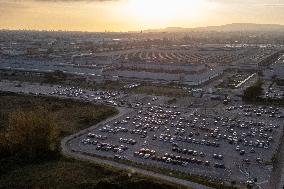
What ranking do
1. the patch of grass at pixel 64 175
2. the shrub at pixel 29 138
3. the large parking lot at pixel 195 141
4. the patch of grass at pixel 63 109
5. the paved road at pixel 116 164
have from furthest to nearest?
the patch of grass at pixel 63 109 < the shrub at pixel 29 138 < the large parking lot at pixel 195 141 < the paved road at pixel 116 164 < the patch of grass at pixel 64 175

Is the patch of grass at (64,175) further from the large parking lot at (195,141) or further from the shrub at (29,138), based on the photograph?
the large parking lot at (195,141)

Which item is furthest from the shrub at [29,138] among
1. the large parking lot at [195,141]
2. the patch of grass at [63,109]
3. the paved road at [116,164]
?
the patch of grass at [63,109]

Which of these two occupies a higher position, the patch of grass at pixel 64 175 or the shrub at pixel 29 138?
the shrub at pixel 29 138

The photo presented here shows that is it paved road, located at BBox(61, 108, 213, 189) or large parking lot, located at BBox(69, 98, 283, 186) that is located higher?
large parking lot, located at BBox(69, 98, 283, 186)

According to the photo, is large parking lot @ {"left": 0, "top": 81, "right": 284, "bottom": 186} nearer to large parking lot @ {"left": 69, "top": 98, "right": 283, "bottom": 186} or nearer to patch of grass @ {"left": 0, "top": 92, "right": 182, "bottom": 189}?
large parking lot @ {"left": 69, "top": 98, "right": 283, "bottom": 186}

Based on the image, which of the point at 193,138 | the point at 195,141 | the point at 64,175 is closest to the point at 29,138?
the point at 64,175

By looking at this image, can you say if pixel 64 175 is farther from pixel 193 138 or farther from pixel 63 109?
pixel 63 109

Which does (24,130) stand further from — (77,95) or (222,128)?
(77,95)

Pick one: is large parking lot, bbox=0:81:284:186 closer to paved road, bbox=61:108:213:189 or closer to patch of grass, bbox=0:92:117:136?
paved road, bbox=61:108:213:189

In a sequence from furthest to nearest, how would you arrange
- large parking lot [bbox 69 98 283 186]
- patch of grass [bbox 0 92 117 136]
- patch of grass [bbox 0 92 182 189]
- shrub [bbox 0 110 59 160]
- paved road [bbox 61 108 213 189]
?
patch of grass [bbox 0 92 117 136], shrub [bbox 0 110 59 160], large parking lot [bbox 69 98 283 186], paved road [bbox 61 108 213 189], patch of grass [bbox 0 92 182 189]

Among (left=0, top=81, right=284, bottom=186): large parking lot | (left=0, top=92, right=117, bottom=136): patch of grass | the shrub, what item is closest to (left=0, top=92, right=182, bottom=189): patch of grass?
the shrub

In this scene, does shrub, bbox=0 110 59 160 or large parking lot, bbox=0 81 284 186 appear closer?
large parking lot, bbox=0 81 284 186

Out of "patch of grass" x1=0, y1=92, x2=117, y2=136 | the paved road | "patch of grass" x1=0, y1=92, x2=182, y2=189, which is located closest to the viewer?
"patch of grass" x1=0, y1=92, x2=182, y2=189
